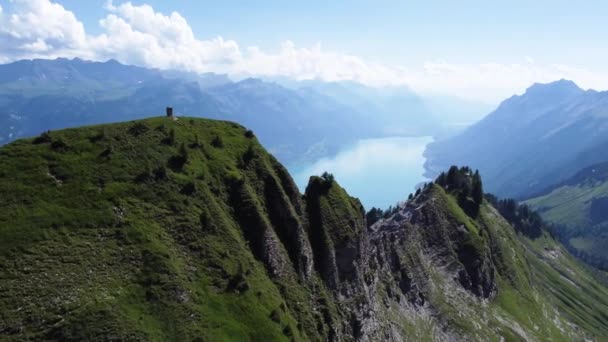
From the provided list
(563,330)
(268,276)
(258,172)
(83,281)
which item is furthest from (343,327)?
(563,330)

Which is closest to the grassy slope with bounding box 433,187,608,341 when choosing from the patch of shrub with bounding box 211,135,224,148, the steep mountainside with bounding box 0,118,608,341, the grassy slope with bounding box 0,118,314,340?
the steep mountainside with bounding box 0,118,608,341

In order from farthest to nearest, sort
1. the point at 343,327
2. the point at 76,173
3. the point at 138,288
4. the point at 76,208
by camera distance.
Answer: the point at 343,327 < the point at 76,173 < the point at 76,208 < the point at 138,288

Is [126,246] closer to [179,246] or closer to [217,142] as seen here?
[179,246]

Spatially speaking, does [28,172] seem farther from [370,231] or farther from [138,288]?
[370,231]

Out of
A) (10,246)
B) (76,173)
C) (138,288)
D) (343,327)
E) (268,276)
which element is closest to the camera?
(10,246)

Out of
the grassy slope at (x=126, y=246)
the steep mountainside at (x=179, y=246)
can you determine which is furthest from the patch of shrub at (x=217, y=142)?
the grassy slope at (x=126, y=246)

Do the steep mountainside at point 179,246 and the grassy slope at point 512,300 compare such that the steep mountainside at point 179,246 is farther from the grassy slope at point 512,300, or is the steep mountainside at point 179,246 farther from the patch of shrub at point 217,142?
the grassy slope at point 512,300

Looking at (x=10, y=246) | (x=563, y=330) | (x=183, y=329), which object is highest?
(x=10, y=246)

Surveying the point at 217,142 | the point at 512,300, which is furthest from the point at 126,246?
the point at 512,300

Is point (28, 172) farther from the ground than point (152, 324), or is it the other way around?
point (28, 172)
